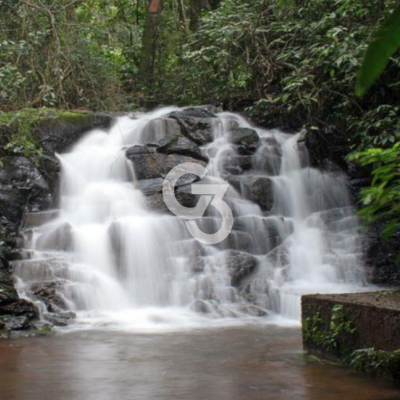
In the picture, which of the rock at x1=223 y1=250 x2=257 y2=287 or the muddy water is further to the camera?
the rock at x1=223 y1=250 x2=257 y2=287

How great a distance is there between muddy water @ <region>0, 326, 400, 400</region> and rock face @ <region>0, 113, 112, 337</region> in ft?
3.09

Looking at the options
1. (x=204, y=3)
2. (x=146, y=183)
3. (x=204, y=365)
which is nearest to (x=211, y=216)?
(x=146, y=183)

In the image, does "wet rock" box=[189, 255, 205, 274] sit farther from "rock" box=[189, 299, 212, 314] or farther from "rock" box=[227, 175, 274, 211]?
"rock" box=[227, 175, 274, 211]

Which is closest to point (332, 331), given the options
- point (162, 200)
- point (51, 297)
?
point (51, 297)

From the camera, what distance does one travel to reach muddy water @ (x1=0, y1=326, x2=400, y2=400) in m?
3.84

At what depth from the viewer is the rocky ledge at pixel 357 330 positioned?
3.91m

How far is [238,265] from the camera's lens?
28.4ft

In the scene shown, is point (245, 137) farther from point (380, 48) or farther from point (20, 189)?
point (380, 48)

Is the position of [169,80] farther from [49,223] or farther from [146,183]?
[49,223]

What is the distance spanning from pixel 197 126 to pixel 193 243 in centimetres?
357

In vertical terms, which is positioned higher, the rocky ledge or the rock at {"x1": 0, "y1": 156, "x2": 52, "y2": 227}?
the rock at {"x1": 0, "y1": 156, "x2": 52, "y2": 227}

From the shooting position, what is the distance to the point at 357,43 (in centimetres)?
971

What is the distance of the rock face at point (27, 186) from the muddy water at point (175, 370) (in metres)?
0.94

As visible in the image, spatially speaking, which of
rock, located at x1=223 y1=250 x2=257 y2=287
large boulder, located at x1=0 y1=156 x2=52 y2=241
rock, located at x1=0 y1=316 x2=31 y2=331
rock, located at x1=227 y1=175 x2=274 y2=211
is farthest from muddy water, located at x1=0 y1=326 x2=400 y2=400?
rock, located at x1=227 y1=175 x2=274 y2=211
